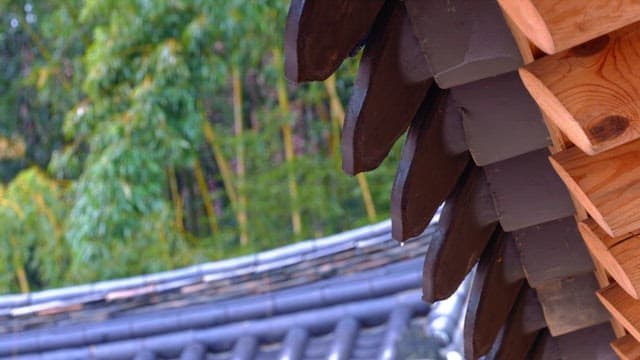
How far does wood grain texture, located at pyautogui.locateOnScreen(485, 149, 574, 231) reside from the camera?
846mm

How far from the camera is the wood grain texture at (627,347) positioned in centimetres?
92

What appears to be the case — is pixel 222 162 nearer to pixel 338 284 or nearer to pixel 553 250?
pixel 338 284

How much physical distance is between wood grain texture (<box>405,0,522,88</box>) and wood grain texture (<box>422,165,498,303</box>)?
0.16 meters

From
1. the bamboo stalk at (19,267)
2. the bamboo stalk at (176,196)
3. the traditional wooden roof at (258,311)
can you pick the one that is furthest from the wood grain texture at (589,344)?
the bamboo stalk at (176,196)

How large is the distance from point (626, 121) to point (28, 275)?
5659 mm

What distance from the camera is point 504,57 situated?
0.72 meters

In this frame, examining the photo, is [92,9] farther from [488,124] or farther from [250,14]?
[488,124]

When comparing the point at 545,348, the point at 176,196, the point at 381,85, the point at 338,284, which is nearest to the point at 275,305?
the point at 338,284

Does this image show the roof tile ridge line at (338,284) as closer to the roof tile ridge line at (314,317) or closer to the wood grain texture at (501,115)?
the roof tile ridge line at (314,317)

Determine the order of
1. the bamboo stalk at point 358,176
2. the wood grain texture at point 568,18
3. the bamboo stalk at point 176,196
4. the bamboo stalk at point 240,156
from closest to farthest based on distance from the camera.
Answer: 1. the wood grain texture at point 568,18
2. the bamboo stalk at point 358,176
3. the bamboo stalk at point 240,156
4. the bamboo stalk at point 176,196

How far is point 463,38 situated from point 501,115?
0.30 ft

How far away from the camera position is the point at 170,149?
505 centimetres

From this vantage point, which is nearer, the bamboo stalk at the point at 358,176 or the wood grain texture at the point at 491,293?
the wood grain texture at the point at 491,293

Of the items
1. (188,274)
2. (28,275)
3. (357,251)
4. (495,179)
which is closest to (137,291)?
(188,274)
